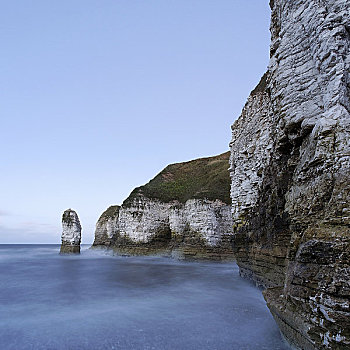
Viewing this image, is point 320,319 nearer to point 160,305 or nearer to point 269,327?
point 269,327

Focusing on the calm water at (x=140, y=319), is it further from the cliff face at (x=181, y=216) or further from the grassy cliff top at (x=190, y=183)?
the grassy cliff top at (x=190, y=183)

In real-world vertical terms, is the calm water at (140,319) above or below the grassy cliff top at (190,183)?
below

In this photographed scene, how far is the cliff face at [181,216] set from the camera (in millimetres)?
25219

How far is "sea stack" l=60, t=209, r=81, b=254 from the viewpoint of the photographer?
37.5 meters

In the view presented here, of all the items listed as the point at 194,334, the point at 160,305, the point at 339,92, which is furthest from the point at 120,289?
the point at 339,92

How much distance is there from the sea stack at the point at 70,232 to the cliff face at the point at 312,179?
110 ft

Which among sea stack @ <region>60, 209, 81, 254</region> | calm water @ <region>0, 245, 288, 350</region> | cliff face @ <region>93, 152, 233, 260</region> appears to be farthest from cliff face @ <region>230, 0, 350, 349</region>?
sea stack @ <region>60, 209, 81, 254</region>

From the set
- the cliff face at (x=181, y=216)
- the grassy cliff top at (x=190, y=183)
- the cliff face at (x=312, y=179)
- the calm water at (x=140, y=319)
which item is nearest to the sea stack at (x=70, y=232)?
the cliff face at (x=181, y=216)

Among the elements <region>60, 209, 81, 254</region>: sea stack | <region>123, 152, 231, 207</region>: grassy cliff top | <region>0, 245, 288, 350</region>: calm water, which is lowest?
<region>0, 245, 288, 350</region>: calm water

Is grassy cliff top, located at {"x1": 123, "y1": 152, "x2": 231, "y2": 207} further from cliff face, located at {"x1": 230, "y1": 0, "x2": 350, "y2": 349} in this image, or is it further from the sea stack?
cliff face, located at {"x1": 230, "y1": 0, "x2": 350, "y2": 349}

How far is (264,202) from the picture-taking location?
31.3 ft

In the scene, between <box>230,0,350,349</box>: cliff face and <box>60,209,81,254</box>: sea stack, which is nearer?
<box>230,0,350,349</box>: cliff face

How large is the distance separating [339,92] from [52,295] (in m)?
12.1

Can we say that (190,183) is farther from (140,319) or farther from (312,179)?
(312,179)
